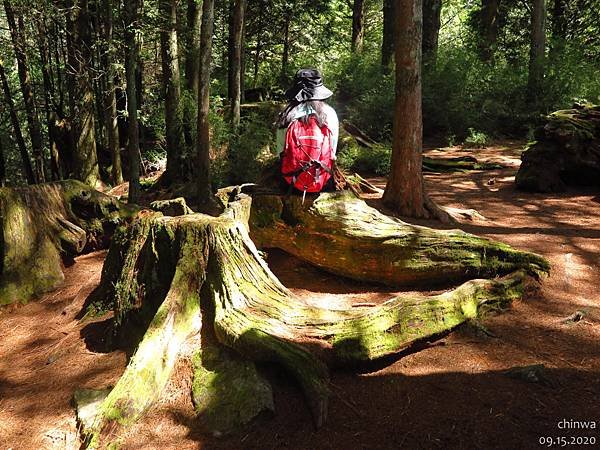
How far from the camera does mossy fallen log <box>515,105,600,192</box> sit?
30.1 feet

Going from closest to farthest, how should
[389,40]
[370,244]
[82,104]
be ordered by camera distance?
[370,244]
[82,104]
[389,40]

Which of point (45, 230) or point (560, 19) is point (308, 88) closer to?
point (45, 230)

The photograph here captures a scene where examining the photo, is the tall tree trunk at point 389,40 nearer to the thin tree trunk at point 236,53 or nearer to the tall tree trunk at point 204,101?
the thin tree trunk at point 236,53

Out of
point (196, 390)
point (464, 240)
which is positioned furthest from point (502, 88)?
point (196, 390)

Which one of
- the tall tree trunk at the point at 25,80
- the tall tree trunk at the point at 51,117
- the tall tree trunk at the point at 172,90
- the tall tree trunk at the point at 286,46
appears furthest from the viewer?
the tall tree trunk at the point at 286,46

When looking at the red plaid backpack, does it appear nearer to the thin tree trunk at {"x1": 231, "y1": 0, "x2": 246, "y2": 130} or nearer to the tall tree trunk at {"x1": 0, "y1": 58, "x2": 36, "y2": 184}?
the thin tree trunk at {"x1": 231, "y1": 0, "x2": 246, "y2": 130}

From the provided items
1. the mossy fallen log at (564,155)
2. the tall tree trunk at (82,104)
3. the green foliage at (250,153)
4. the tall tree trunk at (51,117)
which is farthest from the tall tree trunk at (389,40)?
the tall tree trunk at (51,117)

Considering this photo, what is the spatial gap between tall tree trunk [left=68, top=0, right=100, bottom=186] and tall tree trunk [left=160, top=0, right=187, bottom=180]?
2118 millimetres

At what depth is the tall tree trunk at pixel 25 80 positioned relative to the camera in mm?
13602

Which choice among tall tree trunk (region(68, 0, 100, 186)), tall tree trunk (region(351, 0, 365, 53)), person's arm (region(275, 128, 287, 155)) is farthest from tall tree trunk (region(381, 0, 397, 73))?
person's arm (region(275, 128, 287, 155))

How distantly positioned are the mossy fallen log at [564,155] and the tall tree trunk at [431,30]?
9.28m

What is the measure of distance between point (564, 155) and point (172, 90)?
366 inches

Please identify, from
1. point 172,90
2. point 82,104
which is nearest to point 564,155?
point 172,90

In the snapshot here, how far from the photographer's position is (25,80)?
15703mm
